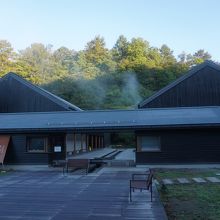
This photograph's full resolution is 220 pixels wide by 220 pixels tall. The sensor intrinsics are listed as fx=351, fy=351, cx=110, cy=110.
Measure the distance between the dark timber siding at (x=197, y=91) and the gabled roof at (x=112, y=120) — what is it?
115cm

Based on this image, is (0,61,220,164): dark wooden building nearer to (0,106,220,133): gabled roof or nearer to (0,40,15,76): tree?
(0,106,220,133): gabled roof

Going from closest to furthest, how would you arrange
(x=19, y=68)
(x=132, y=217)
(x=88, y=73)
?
(x=132, y=217) < (x=19, y=68) < (x=88, y=73)

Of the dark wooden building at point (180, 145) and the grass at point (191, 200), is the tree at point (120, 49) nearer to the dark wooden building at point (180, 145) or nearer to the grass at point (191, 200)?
the dark wooden building at point (180, 145)

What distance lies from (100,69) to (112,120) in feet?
141

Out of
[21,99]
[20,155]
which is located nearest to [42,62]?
[21,99]

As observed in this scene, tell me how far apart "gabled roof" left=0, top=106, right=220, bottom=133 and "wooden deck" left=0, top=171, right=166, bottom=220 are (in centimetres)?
653

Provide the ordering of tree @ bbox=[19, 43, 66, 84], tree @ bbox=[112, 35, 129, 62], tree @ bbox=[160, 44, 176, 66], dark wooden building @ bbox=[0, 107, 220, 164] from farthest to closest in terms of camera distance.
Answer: tree @ bbox=[112, 35, 129, 62], tree @ bbox=[160, 44, 176, 66], tree @ bbox=[19, 43, 66, 84], dark wooden building @ bbox=[0, 107, 220, 164]

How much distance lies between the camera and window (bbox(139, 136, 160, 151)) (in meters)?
20.4

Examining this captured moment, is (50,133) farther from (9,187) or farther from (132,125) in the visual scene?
(9,187)

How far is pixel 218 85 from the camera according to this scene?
25047 millimetres

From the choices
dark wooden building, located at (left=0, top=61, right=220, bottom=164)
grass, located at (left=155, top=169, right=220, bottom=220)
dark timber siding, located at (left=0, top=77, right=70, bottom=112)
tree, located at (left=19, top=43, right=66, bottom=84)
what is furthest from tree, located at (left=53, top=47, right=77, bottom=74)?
grass, located at (left=155, top=169, right=220, bottom=220)

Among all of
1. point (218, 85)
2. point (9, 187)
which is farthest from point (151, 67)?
point (9, 187)

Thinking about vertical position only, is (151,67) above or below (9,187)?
above

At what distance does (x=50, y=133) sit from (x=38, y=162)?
1870 mm
